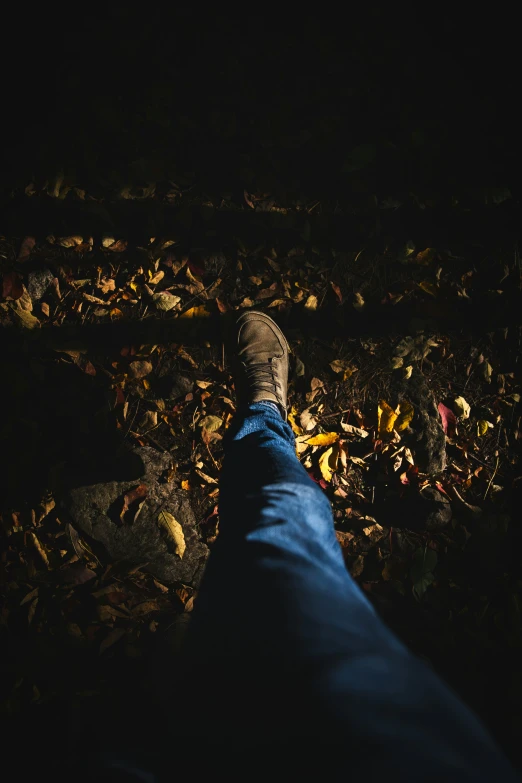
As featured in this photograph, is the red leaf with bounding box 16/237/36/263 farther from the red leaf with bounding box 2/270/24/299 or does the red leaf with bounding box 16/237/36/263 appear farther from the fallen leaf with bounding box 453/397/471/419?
the fallen leaf with bounding box 453/397/471/419

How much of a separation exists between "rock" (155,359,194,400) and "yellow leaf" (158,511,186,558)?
617 millimetres

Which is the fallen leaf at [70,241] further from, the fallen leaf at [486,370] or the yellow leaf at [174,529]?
the fallen leaf at [486,370]

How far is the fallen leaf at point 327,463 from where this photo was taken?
2.05 metres

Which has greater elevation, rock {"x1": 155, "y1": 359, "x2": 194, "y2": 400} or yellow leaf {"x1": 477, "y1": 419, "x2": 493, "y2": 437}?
rock {"x1": 155, "y1": 359, "x2": 194, "y2": 400}

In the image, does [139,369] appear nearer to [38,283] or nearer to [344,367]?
[38,283]

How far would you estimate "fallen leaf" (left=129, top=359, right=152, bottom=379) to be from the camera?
2.11 metres

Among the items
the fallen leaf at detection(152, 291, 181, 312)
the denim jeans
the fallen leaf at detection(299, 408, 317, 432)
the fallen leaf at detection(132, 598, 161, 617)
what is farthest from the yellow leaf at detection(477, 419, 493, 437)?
the fallen leaf at detection(132, 598, 161, 617)

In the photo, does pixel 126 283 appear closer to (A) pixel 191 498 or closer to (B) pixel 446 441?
(A) pixel 191 498

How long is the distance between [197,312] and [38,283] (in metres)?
0.88

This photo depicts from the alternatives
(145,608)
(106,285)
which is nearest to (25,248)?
(106,285)

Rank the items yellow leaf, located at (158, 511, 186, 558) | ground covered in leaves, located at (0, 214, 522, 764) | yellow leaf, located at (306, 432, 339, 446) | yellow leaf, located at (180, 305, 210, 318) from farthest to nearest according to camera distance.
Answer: yellow leaf, located at (180, 305, 210, 318)
yellow leaf, located at (306, 432, 339, 446)
yellow leaf, located at (158, 511, 186, 558)
ground covered in leaves, located at (0, 214, 522, 764)

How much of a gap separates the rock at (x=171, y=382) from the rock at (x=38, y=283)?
0.78 meters

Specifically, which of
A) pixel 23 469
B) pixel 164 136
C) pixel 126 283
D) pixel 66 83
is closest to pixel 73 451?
pixel 23 469

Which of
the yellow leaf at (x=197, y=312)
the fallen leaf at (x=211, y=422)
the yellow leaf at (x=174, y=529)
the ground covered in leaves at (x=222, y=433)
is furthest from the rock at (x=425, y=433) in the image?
the yellow leaf at (x=174, y=529)
